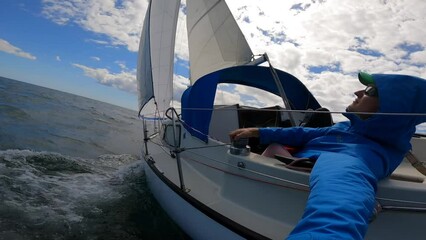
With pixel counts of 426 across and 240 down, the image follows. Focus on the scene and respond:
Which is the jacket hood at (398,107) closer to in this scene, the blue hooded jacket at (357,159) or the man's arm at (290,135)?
the blue hooded jacket at (357,159)

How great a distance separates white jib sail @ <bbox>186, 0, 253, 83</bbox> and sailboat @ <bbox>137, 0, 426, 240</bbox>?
0.07ft

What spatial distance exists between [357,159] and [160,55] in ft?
20.1

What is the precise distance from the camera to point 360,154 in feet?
5.66

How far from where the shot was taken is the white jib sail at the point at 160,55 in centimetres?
656

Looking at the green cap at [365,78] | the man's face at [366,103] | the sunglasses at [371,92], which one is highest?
the green cap at [365,78]

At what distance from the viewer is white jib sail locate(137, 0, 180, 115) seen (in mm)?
6558

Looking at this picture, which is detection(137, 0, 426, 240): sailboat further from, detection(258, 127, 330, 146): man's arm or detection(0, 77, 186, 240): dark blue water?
detection(0, 77, 186, 240): dark blue water

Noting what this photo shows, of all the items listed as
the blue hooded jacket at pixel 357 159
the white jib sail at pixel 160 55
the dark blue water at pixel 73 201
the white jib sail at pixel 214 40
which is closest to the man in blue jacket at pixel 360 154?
the blue hooded jacket at pixel 357 159

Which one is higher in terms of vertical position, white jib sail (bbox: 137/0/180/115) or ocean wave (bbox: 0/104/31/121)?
white jib sail (bbox: 137/0/180/115)

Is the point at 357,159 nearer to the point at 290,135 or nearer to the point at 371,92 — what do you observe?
the point at 371,92

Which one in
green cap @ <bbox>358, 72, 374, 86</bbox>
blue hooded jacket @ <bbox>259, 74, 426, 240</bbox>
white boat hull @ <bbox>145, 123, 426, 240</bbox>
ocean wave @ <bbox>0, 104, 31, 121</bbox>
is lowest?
ocean wave @ <bbox>0, 104, 31, 121</bbox>

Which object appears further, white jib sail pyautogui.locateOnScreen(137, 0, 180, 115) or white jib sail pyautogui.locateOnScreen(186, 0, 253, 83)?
white jib sail pyautogui.locateOnScreen(137, 0, 180, 115)

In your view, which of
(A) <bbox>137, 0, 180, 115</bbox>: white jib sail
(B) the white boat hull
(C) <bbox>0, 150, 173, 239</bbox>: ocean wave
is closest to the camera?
(B) the white boat hull

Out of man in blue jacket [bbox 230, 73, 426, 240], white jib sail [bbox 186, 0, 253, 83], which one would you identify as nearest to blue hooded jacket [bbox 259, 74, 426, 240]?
man in blue jacket [bbox 230, 73, 426, 240]
